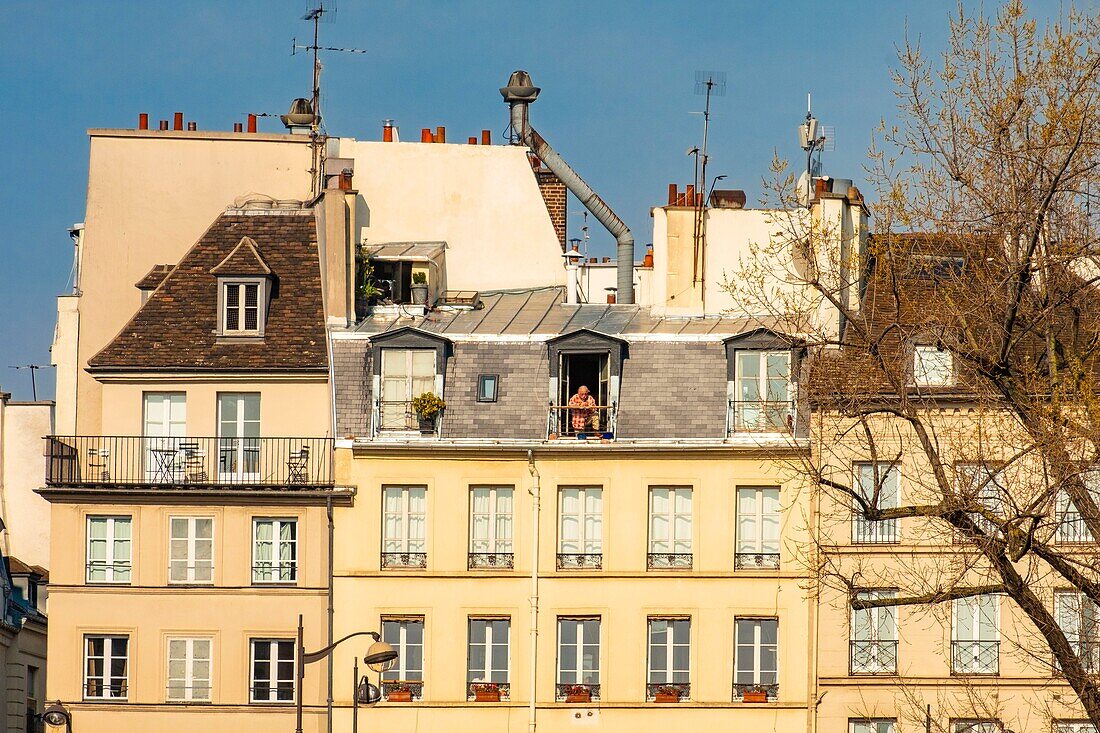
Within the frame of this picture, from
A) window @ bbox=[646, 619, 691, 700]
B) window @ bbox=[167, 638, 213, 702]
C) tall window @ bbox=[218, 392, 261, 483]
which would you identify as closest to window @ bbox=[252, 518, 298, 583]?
tall window @ bbox=[218, 392, 261, 483]

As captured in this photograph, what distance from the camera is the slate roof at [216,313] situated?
5047 centimetres

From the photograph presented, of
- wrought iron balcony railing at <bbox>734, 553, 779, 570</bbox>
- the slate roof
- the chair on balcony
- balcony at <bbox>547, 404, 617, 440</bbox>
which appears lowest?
wrought iron balcony railing at <bbox>734, 553, 779, 570</bbox>

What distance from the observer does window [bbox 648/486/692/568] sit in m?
48.7

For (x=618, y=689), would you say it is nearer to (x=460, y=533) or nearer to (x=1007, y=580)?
(x=460, y=533)

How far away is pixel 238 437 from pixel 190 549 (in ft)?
8.60

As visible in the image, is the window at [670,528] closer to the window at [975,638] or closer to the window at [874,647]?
the window at [874,647]

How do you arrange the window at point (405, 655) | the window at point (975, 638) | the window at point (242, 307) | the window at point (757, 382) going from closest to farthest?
1. the window at point (975, 638)
2. the window at point (405, 655)
3. the window at point (757, 382)
4. the window at point (242, 307)

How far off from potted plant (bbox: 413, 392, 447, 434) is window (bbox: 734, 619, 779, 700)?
25.5 ft

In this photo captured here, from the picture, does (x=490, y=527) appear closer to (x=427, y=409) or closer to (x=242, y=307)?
(x=427, y=409)

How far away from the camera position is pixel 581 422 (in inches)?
1949

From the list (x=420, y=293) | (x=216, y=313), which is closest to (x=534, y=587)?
(x=420, y=293)

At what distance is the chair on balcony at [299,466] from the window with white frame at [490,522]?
3587 millimetres

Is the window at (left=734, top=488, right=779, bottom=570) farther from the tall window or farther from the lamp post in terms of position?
the tall window

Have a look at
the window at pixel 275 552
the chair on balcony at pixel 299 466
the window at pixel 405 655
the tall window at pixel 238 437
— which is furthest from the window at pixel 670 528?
the tall window at pixel 238 437
